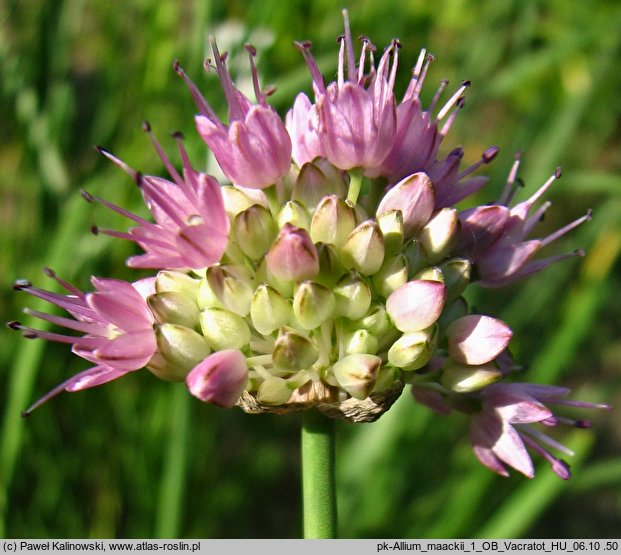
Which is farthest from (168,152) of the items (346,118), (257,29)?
(346,118)

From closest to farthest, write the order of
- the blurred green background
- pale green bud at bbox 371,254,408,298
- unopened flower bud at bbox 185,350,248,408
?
unopened flower bud at bbox 185,350,248,408, pale green bud at bbox 371,254,408,298, the blurred green background

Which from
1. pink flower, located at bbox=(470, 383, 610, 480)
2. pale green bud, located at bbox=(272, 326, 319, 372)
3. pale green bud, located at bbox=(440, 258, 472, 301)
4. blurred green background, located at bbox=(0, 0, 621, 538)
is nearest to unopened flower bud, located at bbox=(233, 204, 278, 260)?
pale green bud, located at bbox=(272, 326, 319, 372)

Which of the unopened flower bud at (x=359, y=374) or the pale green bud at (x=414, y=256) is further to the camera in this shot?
the pale green bud at (x=414, y=256)

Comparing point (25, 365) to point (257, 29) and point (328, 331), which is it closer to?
point (328, 331)

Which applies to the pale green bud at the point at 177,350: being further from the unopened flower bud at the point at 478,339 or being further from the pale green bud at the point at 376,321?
the unopened flower bud at the point at 478,339

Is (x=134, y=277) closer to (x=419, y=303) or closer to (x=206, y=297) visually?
(x=206, y=297)

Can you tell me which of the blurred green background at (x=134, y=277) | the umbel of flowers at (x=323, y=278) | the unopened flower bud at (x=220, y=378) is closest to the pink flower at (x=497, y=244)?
the umbel of flowers at (x=323, y=278)

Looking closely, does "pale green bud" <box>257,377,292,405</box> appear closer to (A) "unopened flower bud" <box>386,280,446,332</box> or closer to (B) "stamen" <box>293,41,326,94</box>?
(A) "unopened flower bud" <box>386,280,446,332</box>
